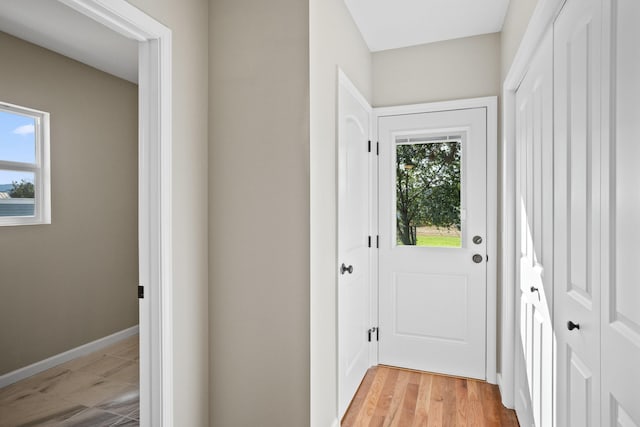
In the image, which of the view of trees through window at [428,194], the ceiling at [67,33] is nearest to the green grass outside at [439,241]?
the view of trees through window at [428,194]

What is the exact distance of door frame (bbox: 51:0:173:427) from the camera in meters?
1.60

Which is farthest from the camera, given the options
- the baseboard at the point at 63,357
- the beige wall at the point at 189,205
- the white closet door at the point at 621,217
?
the baseboard at the point at 63,357

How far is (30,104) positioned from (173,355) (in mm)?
2549

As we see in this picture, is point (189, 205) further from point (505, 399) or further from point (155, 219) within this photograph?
point (505, 399)

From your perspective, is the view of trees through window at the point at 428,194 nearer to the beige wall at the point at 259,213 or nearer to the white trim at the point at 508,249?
the white trim at the point at 508,249

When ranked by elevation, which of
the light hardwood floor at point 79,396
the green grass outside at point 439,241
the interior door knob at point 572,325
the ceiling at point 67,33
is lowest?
the light hardwood floor at point 79,396

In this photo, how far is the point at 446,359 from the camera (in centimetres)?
286

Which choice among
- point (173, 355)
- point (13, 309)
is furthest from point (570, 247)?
point (13, 309)

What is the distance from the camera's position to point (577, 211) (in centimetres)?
118

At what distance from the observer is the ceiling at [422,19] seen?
2340 millimetres

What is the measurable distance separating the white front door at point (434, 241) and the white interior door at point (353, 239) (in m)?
0.19

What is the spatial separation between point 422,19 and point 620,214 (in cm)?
209

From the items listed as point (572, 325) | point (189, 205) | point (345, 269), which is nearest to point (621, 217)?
point (572, 325)

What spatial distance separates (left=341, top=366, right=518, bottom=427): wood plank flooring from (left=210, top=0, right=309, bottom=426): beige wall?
755mm
